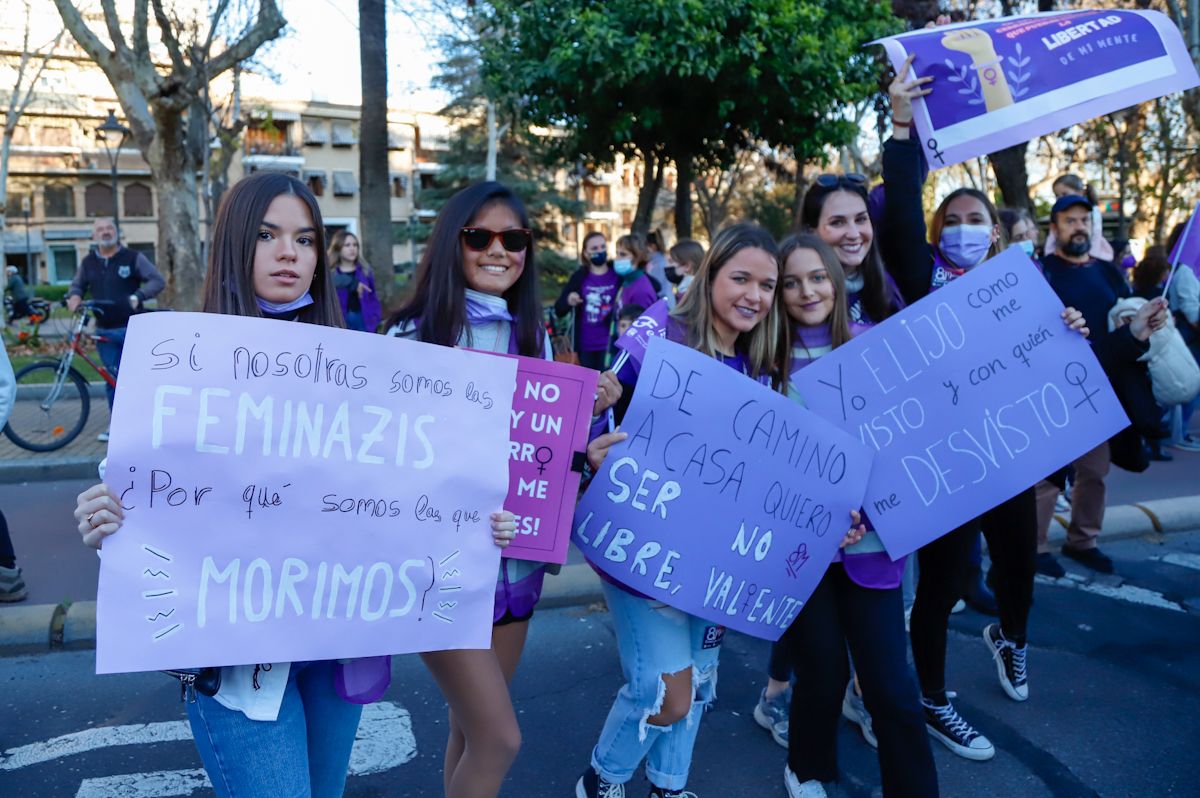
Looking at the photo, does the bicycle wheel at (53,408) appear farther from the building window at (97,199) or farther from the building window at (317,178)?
the building window at (97,199)

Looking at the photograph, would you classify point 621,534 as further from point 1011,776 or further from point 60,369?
point 60,369

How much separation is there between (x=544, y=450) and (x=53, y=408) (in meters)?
8.18

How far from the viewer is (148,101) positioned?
1172 centimetres

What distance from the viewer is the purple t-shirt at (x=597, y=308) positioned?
9141 mm

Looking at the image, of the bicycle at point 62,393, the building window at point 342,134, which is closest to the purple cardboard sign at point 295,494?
the bicycle at point 62,393

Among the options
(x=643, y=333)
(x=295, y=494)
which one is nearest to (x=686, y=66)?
(x=643, y=333)

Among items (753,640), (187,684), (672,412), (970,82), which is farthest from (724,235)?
(753,640)

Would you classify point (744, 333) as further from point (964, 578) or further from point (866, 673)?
point (964, 578)

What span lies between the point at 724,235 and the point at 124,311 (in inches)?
299

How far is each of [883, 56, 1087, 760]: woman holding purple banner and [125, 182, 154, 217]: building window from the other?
54.7m

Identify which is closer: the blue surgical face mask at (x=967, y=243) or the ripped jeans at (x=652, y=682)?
the ripped jeans at (x=652, y=682)

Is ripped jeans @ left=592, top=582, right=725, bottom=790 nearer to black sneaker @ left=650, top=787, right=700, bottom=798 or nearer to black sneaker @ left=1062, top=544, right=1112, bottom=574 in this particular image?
black sneaker @ left=650, top=787, right=700, bottom=798

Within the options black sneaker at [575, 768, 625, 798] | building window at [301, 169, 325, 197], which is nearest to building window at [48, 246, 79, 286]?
building window at [301, 169, 325, 197]

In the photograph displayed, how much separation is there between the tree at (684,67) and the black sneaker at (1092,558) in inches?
238
